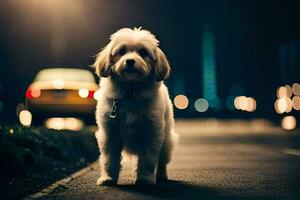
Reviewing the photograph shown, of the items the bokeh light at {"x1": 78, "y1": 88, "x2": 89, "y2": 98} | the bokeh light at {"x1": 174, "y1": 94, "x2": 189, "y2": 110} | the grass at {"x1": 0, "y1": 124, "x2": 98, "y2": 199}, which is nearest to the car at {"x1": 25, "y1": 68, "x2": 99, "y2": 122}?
the bokeh light at {"x1": 78, "y1": 88, "x2": 89, "y2": 98}

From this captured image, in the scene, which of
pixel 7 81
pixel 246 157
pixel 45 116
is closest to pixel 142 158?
pixel 246 157

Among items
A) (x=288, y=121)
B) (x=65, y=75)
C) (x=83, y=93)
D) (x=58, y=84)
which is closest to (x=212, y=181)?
(x=83, y=93)

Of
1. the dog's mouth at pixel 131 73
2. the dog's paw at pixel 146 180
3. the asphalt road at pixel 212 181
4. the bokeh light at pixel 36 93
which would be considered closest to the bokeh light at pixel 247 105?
the bokeh light at pixel 36 93

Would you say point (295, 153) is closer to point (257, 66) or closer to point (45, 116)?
point (45, 116)

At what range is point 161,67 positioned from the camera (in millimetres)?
8742

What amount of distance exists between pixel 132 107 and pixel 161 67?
0.61 metres

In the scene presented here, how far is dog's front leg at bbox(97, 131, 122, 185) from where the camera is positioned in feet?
28.6

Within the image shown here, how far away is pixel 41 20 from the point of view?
24453 millimetres

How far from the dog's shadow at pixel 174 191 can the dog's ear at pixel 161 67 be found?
52.5 inches

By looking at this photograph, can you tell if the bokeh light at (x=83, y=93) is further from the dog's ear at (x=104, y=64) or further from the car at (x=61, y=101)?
the dog's ear at (x=104, y=64)

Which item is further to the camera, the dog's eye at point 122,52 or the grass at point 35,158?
the grass at point 35,158

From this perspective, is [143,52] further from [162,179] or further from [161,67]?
[162,179]

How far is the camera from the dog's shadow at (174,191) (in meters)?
7.79

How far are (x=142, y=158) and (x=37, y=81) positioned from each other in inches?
517
